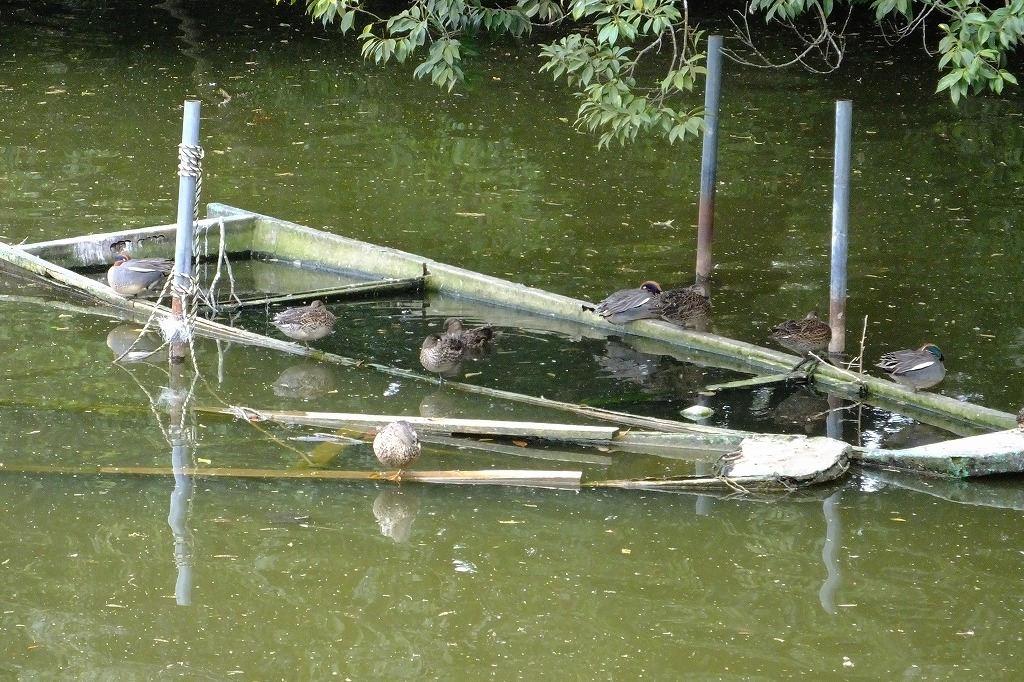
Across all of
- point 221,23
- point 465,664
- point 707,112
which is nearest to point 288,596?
point 465,664

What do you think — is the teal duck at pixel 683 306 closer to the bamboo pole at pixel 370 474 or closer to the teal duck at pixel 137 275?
the bamboo pole at pixel 370 474

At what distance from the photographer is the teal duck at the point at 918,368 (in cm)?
843

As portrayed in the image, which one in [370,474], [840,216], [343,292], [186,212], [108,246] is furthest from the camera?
[108,246]

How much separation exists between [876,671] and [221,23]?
20.8 m

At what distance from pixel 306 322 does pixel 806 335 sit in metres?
3.36

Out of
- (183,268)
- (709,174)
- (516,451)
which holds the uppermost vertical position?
(709,174)

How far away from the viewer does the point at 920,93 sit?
19.6m

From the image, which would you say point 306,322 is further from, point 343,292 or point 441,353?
point 441,353

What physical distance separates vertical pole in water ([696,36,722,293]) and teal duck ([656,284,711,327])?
92cm

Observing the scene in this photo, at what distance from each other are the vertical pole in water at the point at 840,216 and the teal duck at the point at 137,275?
15.4 feet

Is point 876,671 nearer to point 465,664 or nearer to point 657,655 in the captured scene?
point 657,655

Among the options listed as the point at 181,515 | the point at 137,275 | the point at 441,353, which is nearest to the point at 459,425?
the point at 441,353

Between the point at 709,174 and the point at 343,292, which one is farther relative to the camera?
the point at 709,174

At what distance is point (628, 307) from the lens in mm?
9672
